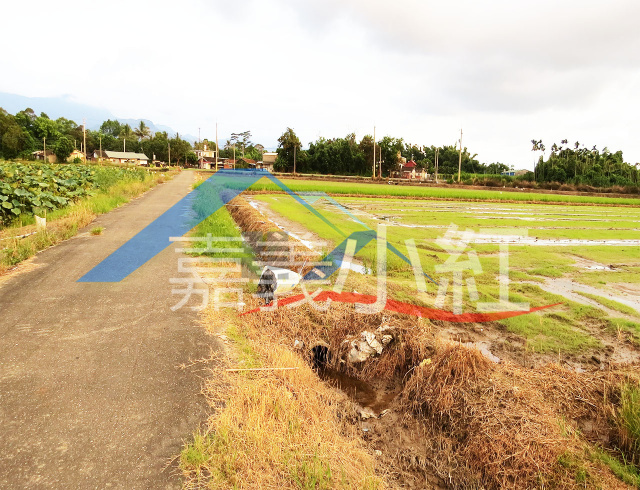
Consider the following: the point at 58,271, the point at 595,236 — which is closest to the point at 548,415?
the point at 58,271

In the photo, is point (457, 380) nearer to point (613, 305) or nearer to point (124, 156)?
point (613, 305)

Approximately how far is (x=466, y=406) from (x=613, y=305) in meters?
5.38

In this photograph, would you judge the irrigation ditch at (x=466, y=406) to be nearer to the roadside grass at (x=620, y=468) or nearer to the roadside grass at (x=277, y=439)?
the roadside grass at (x=620, y=468)

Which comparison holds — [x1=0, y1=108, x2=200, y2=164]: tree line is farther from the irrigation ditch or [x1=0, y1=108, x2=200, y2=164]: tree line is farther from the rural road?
the irrigation ditch

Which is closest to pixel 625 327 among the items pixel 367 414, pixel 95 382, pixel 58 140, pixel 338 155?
pixel 367 414

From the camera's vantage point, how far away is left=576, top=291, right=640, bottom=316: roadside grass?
6783mm

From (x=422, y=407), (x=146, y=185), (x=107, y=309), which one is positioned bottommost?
(x=422, y=407)

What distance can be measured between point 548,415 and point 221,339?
3.64 meters

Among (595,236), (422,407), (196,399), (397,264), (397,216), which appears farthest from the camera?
(397,216)

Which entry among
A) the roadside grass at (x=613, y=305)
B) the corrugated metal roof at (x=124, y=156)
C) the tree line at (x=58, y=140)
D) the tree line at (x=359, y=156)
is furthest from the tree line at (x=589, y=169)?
the corrugated metal roof at (x=124, y=156)

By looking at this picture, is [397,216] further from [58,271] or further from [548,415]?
[548,415]

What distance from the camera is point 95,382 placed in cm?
384

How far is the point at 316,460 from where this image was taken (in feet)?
9.47

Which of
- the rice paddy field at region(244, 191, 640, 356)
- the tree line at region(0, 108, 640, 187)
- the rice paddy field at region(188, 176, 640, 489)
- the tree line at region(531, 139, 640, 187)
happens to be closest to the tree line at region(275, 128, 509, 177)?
the tree line at region(0, 108, 640, 187)
